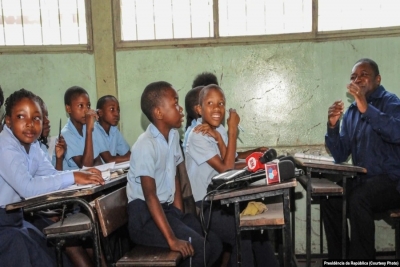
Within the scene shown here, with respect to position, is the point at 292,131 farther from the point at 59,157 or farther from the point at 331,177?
the point at 59,157

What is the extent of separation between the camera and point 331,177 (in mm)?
4270

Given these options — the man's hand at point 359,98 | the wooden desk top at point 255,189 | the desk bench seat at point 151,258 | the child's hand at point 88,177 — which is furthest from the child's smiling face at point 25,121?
the man's hand at point 359,98

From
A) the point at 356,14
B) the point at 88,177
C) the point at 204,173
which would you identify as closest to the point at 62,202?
the point at 88,177

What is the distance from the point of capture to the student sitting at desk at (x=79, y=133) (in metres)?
3.78

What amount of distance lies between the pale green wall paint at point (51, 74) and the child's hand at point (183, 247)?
235cm

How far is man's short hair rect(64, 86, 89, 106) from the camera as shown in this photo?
13.1ft

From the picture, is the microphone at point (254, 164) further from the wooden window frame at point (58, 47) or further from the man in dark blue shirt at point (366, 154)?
the wooden window frame at point (58, 47)

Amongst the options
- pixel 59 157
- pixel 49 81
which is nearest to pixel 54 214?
pixel 59 157

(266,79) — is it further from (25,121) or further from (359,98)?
(25,121)

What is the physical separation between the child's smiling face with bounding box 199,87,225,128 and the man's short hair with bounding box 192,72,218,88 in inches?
37.9

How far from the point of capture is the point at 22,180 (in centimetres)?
267

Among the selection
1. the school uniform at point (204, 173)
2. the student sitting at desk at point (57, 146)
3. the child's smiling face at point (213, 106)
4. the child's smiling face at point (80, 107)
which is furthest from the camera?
the child's smiling face at point (80, 107)

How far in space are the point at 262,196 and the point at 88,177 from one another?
42.4 inches

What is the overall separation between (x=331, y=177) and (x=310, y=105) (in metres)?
0.71
